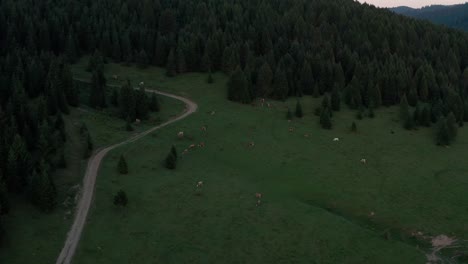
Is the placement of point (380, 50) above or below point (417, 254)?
above

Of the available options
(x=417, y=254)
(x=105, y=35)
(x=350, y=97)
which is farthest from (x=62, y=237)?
(x=105, y=35)

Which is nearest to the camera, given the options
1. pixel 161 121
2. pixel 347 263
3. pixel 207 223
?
pixel 347 263

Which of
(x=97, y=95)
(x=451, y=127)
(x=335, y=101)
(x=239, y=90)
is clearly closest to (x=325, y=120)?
(x=335, y=101)

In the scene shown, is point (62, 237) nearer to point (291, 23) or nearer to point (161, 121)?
point (161, 121)

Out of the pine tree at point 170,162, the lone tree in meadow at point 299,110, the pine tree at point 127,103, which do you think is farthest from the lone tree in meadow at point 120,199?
the lone tree in meadow at point 299,110

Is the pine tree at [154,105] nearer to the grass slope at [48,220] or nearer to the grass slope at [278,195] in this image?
the grass slope at [278,195]

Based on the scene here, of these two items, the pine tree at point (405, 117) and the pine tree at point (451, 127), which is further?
the pine tree at point (405, 117)
